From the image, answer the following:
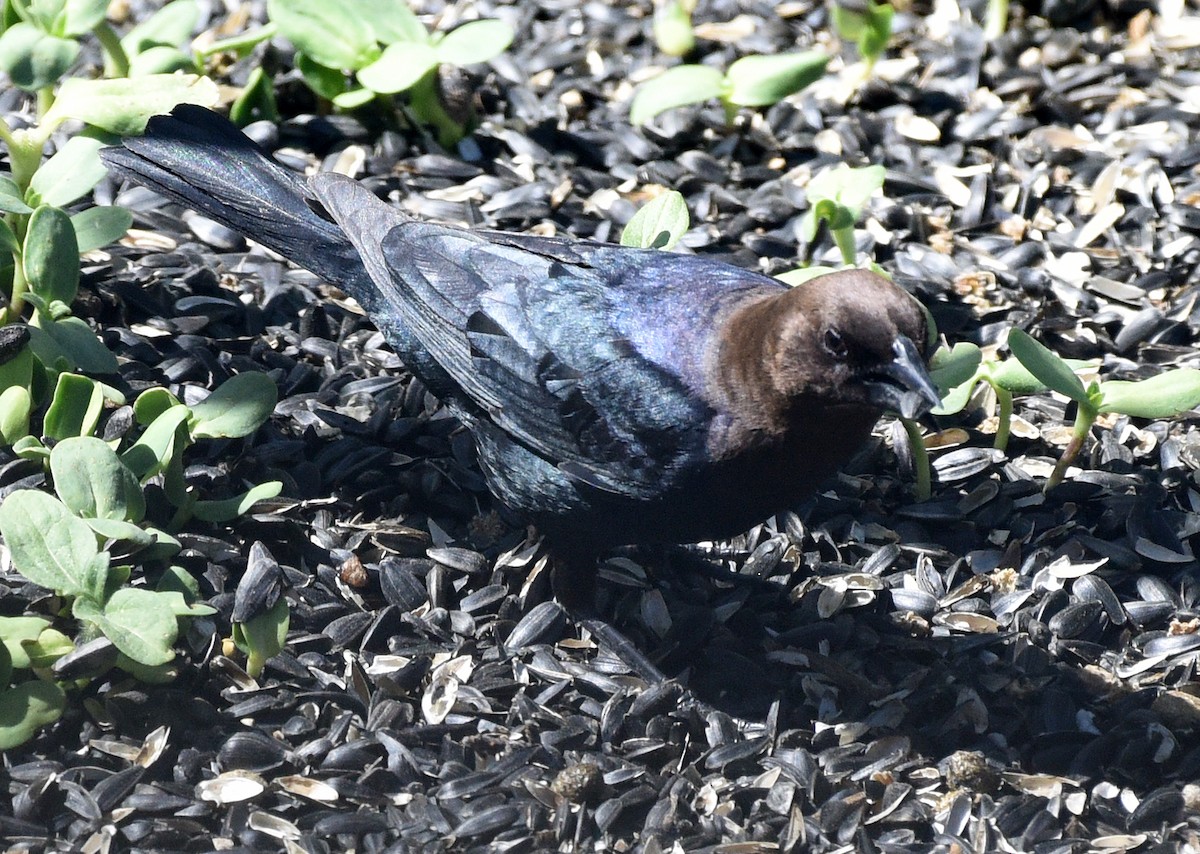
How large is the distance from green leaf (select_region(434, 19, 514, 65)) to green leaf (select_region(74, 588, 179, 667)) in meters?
2.44

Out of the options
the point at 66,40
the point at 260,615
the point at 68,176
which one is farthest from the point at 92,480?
the point at 66,40

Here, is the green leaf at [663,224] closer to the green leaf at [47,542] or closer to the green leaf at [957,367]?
the green leaf at [957,367]

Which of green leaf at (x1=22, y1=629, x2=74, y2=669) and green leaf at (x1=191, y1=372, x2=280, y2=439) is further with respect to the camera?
green leaf at (x1=191, y1=372, x2=280, y2=439)

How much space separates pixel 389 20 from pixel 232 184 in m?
1.23

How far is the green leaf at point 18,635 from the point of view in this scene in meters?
3.23

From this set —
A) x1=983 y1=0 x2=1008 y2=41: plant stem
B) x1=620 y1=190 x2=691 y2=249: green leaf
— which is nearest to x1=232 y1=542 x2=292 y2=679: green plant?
x1=620 y1=190 x2=691 y2=249: green leaf

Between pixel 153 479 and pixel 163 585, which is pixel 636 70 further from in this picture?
pixel 163 585

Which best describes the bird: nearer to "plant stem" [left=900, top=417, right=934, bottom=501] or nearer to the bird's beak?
the bird's beak

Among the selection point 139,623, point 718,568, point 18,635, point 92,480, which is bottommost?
point 718,568

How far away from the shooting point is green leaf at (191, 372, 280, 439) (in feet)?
12.3

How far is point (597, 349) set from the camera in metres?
3.64

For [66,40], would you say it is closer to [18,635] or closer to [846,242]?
[18,635]

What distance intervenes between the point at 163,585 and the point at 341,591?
56 cm

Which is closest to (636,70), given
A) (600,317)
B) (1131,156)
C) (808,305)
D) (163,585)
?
(1131,156)
